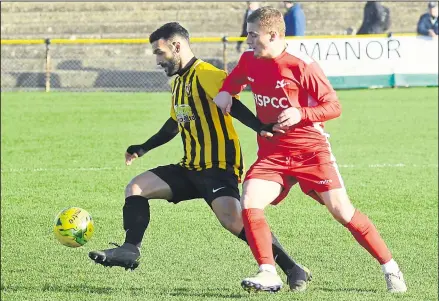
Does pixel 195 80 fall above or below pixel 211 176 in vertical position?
above

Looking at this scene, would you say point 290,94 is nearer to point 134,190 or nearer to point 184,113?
point 184,113

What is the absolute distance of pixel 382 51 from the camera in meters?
22.8

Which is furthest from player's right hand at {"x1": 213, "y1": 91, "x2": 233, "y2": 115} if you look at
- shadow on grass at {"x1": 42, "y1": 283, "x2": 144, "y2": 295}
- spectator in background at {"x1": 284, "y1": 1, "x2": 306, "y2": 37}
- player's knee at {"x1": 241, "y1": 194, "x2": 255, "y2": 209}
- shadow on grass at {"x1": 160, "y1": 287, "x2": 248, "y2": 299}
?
spectator in background at {"x1": 284, "y1": 1, "x2": 306, "y2": 37}

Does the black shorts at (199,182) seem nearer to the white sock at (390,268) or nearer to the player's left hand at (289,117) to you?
the player's left hand at (289,117)

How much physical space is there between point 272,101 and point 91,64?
1919 cm

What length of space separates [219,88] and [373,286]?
1854mm

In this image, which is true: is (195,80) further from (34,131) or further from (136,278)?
(34,131)

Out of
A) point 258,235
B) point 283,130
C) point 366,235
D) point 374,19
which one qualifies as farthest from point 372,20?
point 258,235

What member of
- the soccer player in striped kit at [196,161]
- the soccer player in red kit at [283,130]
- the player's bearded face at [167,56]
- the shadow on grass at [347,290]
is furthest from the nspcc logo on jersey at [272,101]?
the shadow on grass at [347,290]

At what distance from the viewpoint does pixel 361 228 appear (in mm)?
7297

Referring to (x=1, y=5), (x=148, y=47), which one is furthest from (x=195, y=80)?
(x=1, y=5)

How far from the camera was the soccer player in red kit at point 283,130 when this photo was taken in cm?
689

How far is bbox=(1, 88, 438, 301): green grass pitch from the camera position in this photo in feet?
25.6

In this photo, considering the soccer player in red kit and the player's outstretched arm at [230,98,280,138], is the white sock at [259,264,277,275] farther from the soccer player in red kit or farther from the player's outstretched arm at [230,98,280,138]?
the player's outstretched arm at [230,98,280,138]
